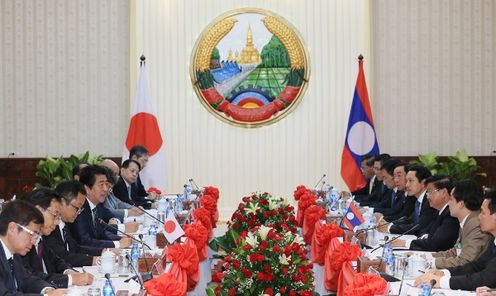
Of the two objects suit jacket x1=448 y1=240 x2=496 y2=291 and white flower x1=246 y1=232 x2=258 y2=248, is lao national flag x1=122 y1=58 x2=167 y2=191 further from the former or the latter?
suit jacket x1=448 y1=240 x2=496 y2=291

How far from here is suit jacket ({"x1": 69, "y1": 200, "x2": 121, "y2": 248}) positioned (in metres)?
5.45

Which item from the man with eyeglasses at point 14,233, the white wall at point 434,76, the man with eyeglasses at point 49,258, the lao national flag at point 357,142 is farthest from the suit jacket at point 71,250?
the white wall at point 434,76

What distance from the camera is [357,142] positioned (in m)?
9.70

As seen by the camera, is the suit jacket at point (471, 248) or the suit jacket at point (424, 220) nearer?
the suit jacket at point (471, 248)

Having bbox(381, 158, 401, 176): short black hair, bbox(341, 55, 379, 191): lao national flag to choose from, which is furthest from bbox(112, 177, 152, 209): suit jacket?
bbox(341, 55, 379, 191): lao national flag

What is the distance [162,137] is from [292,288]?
22.0 ft

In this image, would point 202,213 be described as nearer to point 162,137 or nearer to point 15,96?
point 162,137

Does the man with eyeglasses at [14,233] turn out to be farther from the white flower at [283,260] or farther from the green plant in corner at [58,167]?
the green plant in corner at [58,167]

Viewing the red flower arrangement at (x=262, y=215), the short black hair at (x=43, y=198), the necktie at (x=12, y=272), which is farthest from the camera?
the red flower arrangement at (x=262, y=215)

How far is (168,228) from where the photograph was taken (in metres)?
4.73

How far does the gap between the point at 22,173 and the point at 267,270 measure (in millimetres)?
7095

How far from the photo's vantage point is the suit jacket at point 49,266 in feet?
13.1

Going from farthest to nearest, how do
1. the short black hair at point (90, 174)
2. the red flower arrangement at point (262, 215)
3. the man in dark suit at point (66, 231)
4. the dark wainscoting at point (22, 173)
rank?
the dark wainscoting at point (22, 173), the red flower arrangement at point (262, 215), the short black hair at point (90, 174), the man in dark suit at point (66, 231)

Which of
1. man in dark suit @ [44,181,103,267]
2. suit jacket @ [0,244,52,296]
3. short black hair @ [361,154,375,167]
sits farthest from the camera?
short black hair @ [361,154,375,167]
